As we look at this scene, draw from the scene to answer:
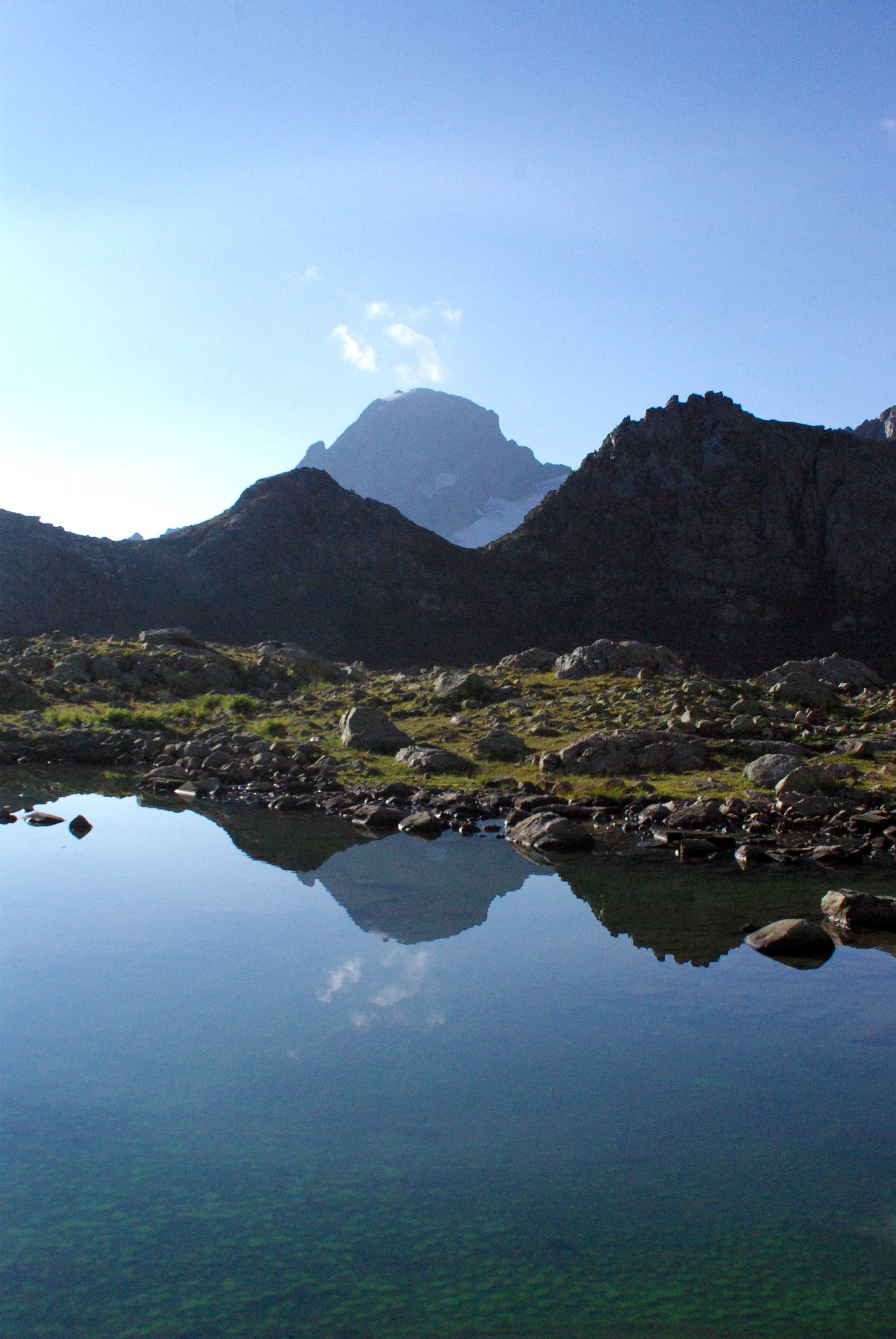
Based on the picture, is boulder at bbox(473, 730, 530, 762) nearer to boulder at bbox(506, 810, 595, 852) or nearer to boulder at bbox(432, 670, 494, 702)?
boulder at bbox(506, 810, 595, 852)

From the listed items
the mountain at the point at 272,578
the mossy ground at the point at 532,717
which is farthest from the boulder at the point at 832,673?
the mountain at the point at 272,578

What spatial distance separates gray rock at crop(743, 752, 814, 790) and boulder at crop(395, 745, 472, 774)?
5.88 m

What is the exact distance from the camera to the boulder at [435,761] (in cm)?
2258

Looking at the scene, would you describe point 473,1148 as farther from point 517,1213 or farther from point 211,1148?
point 211,1148

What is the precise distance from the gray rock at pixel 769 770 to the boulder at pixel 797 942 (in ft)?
26.4

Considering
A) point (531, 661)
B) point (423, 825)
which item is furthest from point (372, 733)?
point (531, 661)

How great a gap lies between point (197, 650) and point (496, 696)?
15026 mm

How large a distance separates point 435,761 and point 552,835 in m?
6.28

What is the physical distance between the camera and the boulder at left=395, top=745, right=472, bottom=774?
74.1 ft

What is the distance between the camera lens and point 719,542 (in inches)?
3551

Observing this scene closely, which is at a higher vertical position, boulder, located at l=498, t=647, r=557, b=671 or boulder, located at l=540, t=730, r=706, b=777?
boulder, located at l=498, t=647, r=557, b=671

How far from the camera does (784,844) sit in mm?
→ 16750

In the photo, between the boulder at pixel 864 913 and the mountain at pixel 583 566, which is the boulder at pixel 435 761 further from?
the mountain at pixel 583 566

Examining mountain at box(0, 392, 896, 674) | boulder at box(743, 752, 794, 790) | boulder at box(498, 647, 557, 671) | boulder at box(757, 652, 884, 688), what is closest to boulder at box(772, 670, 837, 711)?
boulder at box(757, 652, 884, 688)
